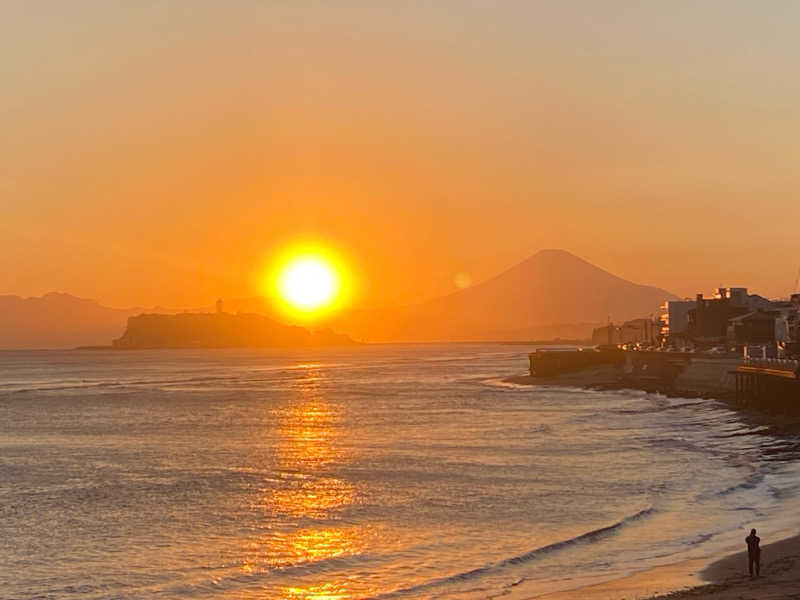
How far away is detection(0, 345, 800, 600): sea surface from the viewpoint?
2864 cm

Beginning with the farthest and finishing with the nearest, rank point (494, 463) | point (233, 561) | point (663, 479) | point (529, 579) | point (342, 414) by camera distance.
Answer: point (342, 414) → point (494, 463) → point (663, 479) → point (233, 561) → point (529, 579)

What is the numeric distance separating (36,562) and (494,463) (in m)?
26.3

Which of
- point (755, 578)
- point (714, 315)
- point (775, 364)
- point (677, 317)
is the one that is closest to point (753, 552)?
point (755, 578)

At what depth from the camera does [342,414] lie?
3639 inches

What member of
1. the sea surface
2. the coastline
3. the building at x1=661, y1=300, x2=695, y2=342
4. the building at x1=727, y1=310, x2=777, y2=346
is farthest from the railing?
the building at x1=661, y1=300, x2=695, y2=342

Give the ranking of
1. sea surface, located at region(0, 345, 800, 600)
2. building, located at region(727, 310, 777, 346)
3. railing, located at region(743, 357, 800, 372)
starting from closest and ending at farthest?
sea surface, located at region(0, 345, 800, 600) < railing, located at region(743, 357, 800, 372) < building, located at region(727, 310, 777, 346)

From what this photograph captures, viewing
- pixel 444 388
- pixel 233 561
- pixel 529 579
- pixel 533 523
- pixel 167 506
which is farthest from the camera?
pixel 444 388

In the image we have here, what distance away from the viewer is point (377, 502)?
4075 cm

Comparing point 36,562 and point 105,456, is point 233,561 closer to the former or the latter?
point 36,562

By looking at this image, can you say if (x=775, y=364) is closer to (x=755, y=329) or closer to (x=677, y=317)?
(x=755, y=329)

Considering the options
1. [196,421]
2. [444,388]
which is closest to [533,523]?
[196,421]

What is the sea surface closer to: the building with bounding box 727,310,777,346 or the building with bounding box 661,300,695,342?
the building with bounding box 727,310,777,346

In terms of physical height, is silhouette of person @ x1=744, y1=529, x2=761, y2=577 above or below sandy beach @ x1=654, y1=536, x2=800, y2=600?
above

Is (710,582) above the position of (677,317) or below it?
below
